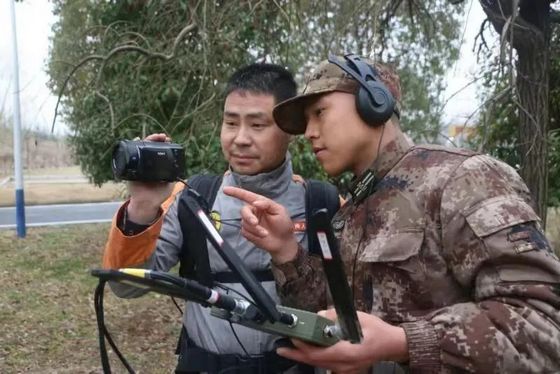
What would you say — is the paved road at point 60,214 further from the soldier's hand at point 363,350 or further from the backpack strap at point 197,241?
the soldier's hand at point 363,350

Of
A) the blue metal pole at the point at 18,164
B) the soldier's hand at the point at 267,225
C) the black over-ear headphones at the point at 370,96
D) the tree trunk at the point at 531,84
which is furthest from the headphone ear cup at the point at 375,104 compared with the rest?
the blue metal pole at the point at 18,164

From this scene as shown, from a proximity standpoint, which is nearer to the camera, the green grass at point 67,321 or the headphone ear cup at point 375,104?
the headphone ear cup at point 375,104

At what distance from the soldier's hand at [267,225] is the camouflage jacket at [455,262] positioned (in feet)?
0.48

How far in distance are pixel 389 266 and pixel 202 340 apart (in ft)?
2.53

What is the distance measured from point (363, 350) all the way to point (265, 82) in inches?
44.5

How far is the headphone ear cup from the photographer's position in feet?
4.42

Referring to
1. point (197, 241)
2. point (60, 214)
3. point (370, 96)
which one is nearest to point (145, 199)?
point (197, 241)

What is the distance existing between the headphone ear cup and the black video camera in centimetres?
52

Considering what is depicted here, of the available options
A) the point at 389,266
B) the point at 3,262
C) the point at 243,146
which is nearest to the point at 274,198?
the point at 243,146

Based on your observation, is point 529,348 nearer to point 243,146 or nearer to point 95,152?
point 243,146

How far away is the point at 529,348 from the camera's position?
1.11 meters

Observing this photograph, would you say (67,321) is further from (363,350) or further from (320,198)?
(363,350)

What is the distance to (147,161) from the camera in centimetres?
154

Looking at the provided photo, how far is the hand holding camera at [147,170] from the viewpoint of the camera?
1524 millimetres
